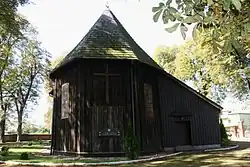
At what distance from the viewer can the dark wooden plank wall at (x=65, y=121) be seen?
51.1 ft

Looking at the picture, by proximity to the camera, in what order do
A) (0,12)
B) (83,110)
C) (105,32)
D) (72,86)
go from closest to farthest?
(0,12) → (83,110) → (72,86) → (105,32)

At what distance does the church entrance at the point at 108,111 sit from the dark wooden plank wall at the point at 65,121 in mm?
1345

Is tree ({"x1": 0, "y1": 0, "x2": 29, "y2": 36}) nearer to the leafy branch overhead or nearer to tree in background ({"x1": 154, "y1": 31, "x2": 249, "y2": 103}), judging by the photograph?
the leafy branch overhead

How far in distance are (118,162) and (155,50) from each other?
36407 mm

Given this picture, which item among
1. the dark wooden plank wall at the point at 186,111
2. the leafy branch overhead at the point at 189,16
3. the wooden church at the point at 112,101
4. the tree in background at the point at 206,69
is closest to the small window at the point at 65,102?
the wooden church at the point at 112,101

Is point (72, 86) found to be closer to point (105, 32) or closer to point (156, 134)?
point (105, 32)

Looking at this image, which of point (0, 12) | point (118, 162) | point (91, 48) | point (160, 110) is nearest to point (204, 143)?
point (160, 110)

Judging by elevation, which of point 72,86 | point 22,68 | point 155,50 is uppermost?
point 155,50

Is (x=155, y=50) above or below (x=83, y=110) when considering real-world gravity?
above

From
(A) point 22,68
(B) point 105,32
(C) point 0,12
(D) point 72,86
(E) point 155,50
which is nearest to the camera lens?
(C) point 0,12

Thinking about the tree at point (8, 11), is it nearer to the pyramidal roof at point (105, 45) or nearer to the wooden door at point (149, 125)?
the pyramidal roof at point (105, 45)

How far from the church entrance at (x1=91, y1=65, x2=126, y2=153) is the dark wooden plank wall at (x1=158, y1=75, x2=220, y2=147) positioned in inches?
164

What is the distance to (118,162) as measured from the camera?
12.6 m

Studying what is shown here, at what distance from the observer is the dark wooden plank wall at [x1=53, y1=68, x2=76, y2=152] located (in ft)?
51.1
